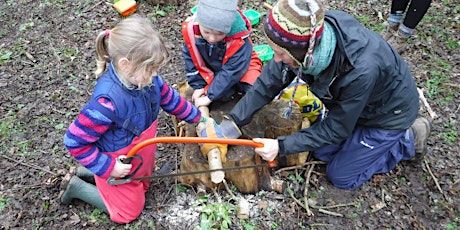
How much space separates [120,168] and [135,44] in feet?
2.52

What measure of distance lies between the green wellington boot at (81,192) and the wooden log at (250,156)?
1.98ft

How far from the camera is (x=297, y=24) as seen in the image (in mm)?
A: 1904

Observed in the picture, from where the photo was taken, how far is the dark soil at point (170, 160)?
2.75 m

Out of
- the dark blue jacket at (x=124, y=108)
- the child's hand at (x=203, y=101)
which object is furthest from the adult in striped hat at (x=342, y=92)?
the dark blue jacket at (x=124, y=108)

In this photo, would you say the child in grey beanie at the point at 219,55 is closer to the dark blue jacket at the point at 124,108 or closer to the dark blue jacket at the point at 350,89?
the dark blue jacket at the point at 350,89

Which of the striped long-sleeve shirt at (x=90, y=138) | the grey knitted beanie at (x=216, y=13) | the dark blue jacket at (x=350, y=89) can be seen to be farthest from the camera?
the grey knitted beanie at (x=216, y=13)

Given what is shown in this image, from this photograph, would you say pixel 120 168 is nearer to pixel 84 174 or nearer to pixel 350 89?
pixel 84 174

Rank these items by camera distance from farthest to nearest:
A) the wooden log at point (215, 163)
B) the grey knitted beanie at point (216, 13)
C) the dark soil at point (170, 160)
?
the dark soil at point (170, 160)
the grey knitted beanie at point (216, 13)
the wooden log at point (215, 163)

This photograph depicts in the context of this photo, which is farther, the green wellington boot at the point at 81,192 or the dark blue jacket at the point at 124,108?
the green wellington boot at the point at 81,192

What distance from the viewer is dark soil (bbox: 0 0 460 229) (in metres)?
2.75

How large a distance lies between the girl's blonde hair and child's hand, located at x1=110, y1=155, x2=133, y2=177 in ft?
1.94

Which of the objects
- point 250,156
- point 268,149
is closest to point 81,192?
point 250,156

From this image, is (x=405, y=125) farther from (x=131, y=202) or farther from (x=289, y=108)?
(x=131, y=202)

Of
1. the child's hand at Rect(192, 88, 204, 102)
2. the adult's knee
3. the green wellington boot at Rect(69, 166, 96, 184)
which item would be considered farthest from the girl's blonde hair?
the adult's knee
